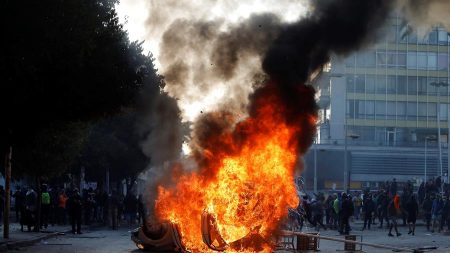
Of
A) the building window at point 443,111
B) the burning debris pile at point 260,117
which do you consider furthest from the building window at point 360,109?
the burning debris pile at point 260,117

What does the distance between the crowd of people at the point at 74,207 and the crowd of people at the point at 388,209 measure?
8045mm

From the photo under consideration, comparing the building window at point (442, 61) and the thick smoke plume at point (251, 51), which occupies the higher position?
the building window at point (442, 61)

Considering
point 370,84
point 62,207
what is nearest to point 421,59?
point 370,84

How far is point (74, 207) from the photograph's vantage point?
95.7 ft

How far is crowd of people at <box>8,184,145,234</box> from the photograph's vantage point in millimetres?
28922

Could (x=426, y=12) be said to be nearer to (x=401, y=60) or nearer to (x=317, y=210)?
(x=317, y=210)

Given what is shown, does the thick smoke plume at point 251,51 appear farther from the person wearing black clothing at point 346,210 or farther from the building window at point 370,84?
the building window at point 370,84

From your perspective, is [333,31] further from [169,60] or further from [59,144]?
[59,144]

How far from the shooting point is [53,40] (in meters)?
17.5

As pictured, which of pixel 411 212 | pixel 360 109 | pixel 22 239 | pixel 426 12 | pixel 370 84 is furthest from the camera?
pixel 360 109

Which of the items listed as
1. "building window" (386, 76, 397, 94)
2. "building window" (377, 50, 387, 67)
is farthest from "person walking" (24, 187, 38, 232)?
"building window" (386, 76, 397, 94)

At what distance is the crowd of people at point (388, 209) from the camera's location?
2995 centimetres

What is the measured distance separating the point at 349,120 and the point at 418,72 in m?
11.7

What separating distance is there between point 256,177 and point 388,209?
593 inches
